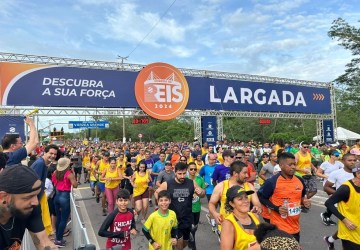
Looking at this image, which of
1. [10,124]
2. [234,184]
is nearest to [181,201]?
[234,184]

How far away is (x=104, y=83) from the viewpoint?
53.7 ft

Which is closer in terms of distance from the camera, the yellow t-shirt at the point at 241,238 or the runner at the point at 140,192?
the yellow t-shirt at the point at 241,238

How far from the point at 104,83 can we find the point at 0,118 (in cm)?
511

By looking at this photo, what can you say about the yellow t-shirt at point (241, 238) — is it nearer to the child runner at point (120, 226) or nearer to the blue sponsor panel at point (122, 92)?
the child runner at point (120, 226)

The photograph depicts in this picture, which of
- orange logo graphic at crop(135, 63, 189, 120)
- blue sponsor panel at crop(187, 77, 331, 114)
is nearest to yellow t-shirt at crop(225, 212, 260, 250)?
orange logo graphic at crop(135, 63, 189, 120)

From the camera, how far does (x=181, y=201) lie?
5.04m

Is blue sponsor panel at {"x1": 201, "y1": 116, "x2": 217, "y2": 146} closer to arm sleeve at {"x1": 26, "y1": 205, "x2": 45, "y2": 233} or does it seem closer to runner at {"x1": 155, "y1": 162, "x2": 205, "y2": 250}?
runner at {"x1": 155, "y1": 162, "x2": 205, "y2": 250}

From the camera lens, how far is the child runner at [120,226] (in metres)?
4.34

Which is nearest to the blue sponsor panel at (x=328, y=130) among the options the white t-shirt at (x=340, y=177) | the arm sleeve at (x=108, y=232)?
the white t-shirt at (x=340, y=177)

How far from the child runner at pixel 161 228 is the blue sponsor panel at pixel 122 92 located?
12463mm

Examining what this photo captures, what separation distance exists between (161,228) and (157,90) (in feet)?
42.9

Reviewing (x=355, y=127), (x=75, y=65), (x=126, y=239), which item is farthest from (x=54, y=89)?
(x=355, y=127)

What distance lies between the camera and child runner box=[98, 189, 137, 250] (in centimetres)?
434

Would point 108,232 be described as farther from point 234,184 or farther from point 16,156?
point 234,184
